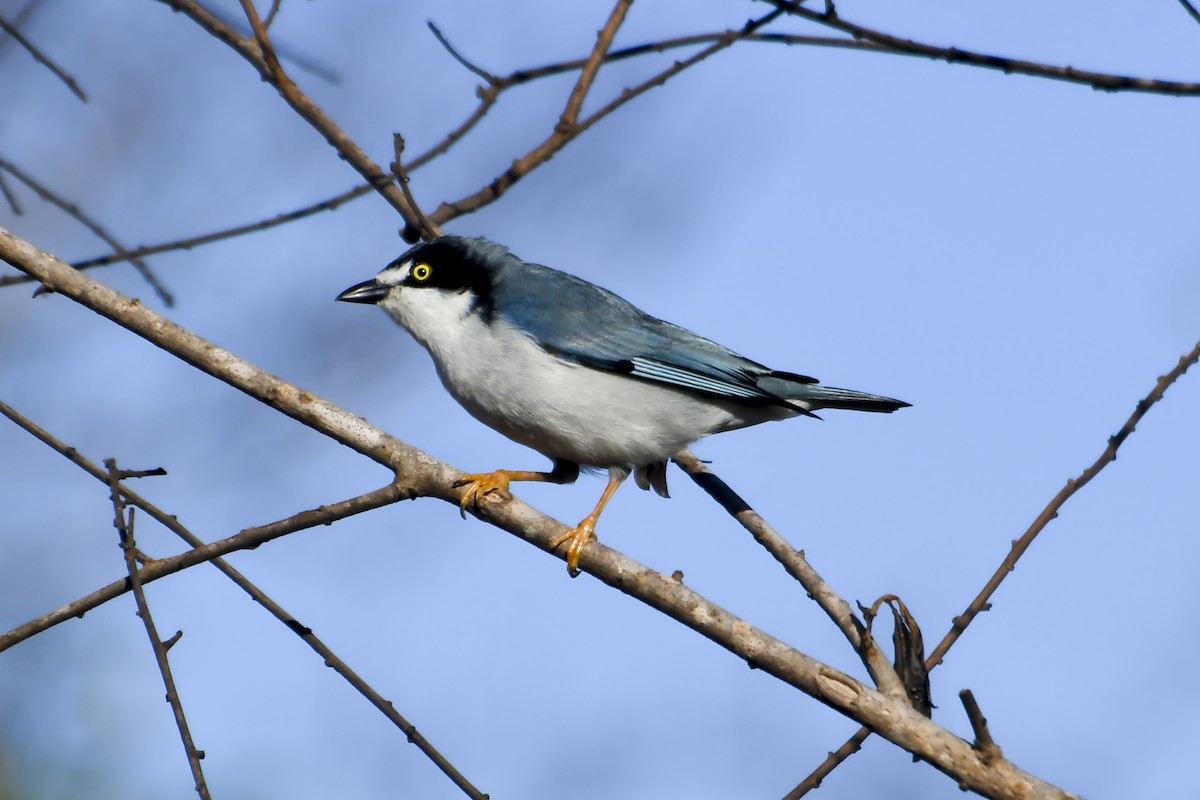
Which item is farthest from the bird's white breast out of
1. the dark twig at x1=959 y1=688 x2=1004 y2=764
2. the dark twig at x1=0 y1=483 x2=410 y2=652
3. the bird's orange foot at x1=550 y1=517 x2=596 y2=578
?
the dark twig at x1=959 y1=688 x2=1004 y2=764

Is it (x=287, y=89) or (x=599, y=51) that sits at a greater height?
(x=287, y=89)

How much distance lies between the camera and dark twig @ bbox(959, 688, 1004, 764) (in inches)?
134

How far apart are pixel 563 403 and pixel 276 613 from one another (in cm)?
256

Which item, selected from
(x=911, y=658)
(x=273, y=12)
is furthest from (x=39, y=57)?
(x=911, y=658)

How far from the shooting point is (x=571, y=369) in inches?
258

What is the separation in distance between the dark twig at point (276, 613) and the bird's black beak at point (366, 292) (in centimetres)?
294

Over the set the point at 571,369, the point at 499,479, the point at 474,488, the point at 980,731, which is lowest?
the point at 980,731

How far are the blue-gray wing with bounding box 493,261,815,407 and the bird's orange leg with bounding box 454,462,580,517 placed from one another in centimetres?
69

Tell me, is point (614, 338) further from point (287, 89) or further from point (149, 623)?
point (149, 623)

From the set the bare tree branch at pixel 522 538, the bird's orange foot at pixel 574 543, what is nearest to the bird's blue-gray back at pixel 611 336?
the bird's orange foot at pixel 574 543

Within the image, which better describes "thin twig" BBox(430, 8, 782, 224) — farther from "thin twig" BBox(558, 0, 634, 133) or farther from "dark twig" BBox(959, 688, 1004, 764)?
"dark twig" BBox(959, 688, 1004, 764)

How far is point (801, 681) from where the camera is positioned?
4.26 meters

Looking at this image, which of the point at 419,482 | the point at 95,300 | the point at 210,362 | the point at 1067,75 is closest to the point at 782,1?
the point at 1067,75

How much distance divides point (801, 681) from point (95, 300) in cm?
304
